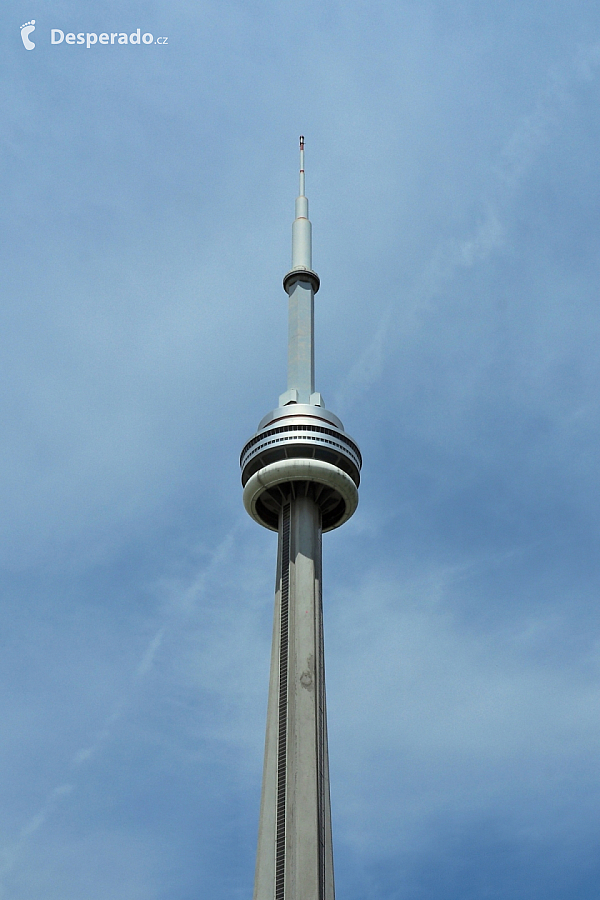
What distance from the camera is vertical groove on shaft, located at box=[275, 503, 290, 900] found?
86.2 meters

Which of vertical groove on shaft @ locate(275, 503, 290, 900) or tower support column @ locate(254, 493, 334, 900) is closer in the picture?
tower support column @ locate(254, 493, 334, 900)

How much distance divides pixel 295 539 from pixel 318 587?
4.71 metres

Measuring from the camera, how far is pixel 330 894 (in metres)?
86.2

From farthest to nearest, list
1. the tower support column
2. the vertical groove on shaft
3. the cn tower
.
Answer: the cn tower, the vertical groove on shaft, the tower support column

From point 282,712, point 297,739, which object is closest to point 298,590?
point 282,712

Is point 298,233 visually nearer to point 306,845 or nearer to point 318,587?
point 318,587

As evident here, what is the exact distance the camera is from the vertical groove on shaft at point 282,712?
8625 centimetres

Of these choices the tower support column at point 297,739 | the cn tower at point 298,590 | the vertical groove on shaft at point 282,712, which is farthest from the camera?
the cn tower at point 298,590

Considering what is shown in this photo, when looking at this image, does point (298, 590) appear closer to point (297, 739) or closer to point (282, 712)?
point (282, 712)

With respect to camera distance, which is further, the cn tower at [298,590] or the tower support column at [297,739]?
the cn tower at [298,590]

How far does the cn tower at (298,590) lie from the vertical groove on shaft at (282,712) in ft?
0.29

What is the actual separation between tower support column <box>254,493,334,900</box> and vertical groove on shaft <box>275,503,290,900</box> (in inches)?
3.0

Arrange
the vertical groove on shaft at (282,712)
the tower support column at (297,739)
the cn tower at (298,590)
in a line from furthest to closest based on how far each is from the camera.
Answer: the cn tower at (298,590), the vertical groove on shaft at (282,712), the tower support column at (297,739)

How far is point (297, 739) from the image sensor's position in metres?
89.9
